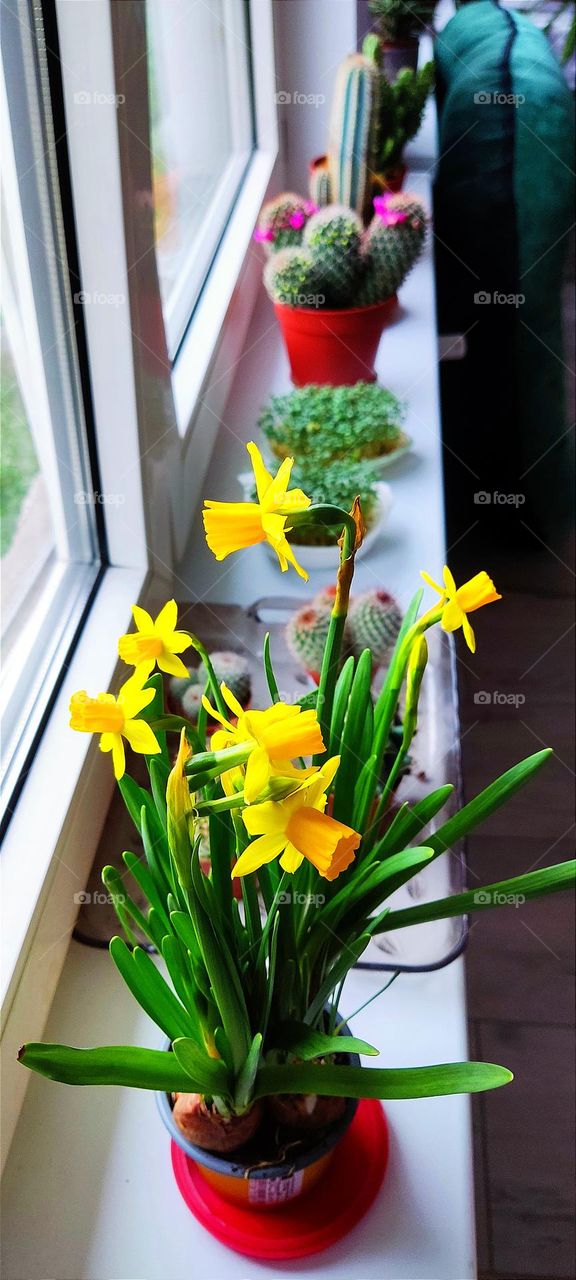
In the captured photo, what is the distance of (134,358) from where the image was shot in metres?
0.96

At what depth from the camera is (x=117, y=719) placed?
46 centimetres

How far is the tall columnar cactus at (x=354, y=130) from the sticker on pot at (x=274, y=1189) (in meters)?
1.38

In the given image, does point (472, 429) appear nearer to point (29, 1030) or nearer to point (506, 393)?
point (506, 393)

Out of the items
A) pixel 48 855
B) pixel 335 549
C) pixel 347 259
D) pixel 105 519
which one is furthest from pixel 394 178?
pixel 48 855

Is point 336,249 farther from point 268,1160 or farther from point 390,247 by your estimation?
point 268,1160

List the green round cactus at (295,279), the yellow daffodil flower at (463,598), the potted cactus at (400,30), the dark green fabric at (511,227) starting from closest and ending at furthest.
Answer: the yellow daffodil flower at (463,598) → the green round cactus at (295,279) → the dark green fabric at (511,227) → the potted cactus at (400,30)

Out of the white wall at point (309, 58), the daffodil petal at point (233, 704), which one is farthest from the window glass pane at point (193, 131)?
the daffodil petal at point (233, 704)

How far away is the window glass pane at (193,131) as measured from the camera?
1.39 meters

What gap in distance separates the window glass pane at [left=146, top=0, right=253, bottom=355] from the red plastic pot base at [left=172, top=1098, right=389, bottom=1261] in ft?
3.18

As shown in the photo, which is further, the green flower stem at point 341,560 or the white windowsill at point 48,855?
the white windowsill at point 48,855

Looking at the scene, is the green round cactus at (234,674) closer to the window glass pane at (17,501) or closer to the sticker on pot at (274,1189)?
the window glass pane at (17,501)

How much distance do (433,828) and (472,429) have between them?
1.32m

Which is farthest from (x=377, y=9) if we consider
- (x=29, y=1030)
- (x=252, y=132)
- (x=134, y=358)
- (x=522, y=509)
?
(x=29, y=1030)

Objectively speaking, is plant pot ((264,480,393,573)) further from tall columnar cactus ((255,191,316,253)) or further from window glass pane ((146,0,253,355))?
tall columnar cactus ((255,191,316,253))
